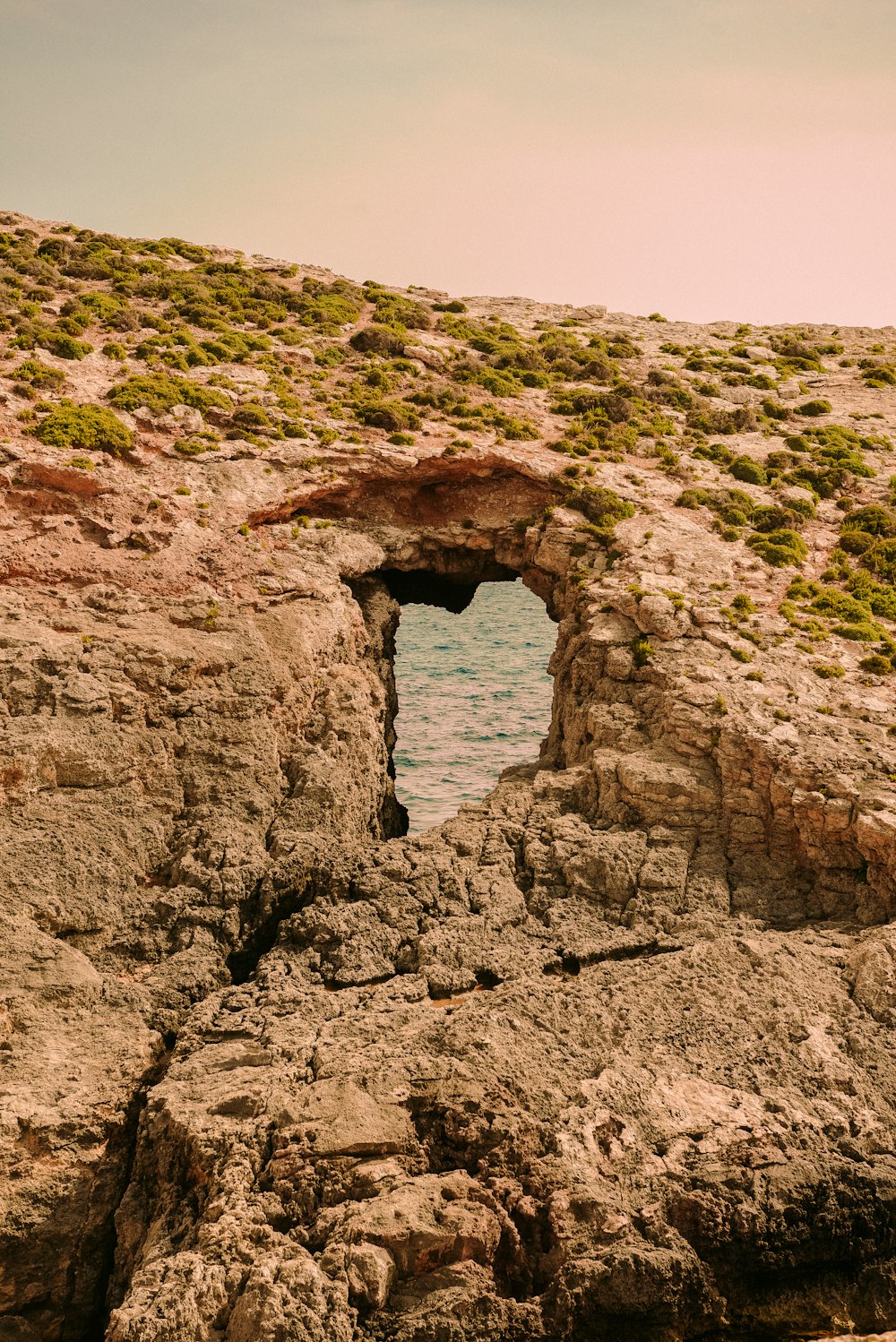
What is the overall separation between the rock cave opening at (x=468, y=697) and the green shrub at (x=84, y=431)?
2256 centimetres

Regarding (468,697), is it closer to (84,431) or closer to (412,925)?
(84,431)

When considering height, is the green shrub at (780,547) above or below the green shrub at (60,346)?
below

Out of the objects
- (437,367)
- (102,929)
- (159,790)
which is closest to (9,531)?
(159,790)

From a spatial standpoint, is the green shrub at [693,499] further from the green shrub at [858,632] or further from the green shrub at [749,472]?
the green shrub at [858,632]

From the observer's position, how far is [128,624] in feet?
85.6

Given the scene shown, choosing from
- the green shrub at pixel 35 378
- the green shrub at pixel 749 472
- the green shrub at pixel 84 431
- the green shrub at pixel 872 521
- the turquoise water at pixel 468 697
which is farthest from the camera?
the turquoise water at pixel 468 697

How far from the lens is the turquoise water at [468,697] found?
6581cm

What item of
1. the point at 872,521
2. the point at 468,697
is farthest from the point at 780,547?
the point at 468,697

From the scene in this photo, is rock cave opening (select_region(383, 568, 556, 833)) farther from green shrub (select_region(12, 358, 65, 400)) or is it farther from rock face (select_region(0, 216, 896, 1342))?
green shrub (select_region(12, 358, 65, 400))

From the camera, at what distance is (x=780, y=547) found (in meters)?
32.0

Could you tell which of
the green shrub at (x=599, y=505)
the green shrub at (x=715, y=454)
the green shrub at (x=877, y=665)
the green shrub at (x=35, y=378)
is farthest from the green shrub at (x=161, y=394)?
the green shrub at (x=877, y=665)

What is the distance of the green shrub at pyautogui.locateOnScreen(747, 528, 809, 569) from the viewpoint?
3183cm

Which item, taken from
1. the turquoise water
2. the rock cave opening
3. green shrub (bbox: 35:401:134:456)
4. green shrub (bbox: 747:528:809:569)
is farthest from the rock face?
the turquoise water

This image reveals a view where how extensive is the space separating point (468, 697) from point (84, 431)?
54131 mm
